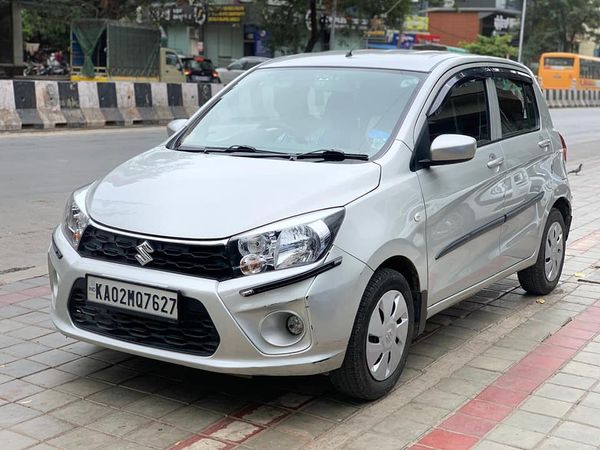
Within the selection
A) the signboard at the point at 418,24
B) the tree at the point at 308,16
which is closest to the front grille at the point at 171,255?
the tree at the point at 308,16

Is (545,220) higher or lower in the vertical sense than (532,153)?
lower

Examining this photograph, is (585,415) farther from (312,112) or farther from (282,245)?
(312,112)

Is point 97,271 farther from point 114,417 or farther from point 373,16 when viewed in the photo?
point 373,16

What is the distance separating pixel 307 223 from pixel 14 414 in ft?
5.35

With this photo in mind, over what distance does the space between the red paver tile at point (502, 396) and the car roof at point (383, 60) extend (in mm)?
1845

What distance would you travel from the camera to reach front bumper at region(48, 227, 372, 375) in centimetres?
351

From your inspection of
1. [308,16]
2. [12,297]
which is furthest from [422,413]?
[308,16]

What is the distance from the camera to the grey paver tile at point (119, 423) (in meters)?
3.62

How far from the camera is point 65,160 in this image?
12.7 meters

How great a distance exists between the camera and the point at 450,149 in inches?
169

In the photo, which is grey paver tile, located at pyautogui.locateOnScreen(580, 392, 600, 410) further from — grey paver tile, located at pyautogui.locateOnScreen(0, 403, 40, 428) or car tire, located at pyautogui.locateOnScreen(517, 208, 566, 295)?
grey paver tile, located at pyautogui.locateOnScreen(0, 403, 40, 428)

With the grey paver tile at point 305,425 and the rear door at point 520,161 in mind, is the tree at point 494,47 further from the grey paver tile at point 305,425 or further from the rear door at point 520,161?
the grey paver tile at point 305,425

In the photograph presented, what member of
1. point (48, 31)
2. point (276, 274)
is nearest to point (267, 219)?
point (276, 274)

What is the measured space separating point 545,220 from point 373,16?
3077 centimetres
